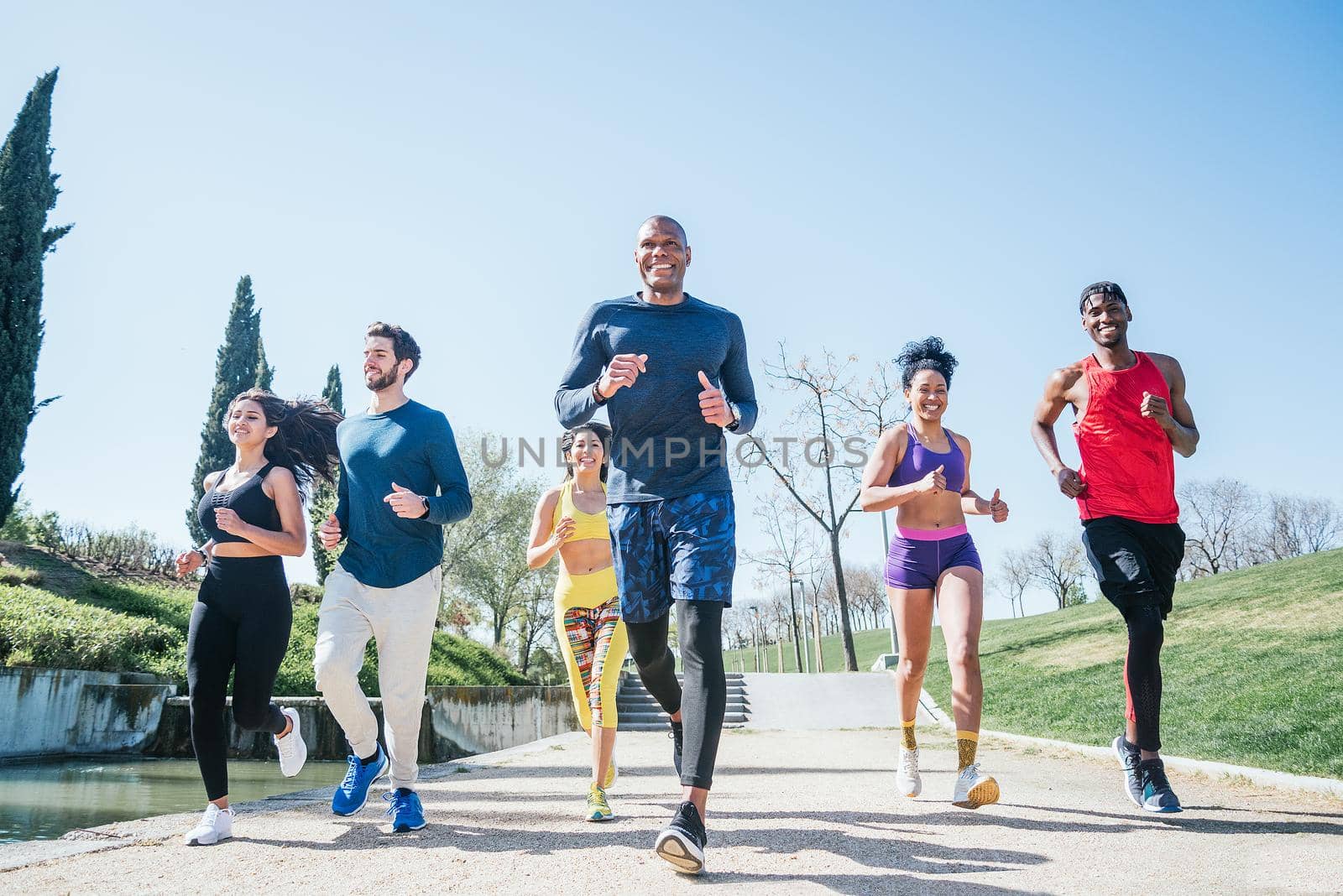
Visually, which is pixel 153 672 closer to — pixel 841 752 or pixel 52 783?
pixel 52 783

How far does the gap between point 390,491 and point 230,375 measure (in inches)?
1322

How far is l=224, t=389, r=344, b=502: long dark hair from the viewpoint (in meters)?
4.74

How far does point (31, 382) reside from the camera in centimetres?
2306

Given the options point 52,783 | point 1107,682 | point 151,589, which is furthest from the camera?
point 151,589

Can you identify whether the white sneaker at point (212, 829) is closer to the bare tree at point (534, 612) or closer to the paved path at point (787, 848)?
the paved path at point (787, 848)

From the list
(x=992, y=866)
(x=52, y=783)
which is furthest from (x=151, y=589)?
(x=992, y=866)

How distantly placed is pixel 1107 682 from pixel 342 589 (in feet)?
36.0

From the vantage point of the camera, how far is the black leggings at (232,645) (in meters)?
4.12

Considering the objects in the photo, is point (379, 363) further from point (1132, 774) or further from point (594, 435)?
point (1132, 774)

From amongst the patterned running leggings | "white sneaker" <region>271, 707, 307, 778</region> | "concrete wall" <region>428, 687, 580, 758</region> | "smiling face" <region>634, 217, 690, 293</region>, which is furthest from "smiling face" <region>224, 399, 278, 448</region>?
"concrete wall" <region>428, 687, 580, 758</region>

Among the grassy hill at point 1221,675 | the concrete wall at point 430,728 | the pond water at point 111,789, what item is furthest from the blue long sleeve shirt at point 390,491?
the concrete wall at point 430,728

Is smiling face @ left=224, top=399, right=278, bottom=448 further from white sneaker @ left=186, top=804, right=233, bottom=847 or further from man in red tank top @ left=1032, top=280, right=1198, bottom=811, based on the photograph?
man in red tank top @ left=1032, top=280, right=1198, bottom=811

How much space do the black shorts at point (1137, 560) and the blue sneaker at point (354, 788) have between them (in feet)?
12.4

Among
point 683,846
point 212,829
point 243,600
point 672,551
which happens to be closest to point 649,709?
point 243,600
